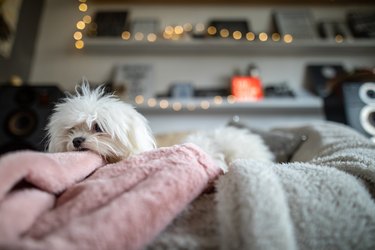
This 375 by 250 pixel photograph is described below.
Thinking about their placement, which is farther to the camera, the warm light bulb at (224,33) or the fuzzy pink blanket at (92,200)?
the warm light bulb at (224,33)

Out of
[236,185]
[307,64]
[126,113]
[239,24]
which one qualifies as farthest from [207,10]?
[236,185]

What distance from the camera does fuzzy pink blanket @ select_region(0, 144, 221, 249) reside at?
0.31 metres

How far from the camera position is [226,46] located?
2.06 meters

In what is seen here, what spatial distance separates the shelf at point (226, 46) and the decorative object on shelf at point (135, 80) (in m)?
0.15

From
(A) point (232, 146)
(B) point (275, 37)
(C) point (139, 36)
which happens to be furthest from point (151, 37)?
(A) point (232, 146)

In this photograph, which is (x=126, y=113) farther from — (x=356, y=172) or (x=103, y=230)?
(x=356, y=172)

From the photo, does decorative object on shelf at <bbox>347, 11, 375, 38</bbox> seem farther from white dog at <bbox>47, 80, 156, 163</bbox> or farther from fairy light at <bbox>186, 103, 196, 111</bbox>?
white dog at <bbox>47, 80, 156, 163</bbox>

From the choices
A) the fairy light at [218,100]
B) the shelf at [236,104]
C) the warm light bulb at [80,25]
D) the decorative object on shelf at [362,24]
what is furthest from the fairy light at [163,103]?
the decorative object on shelf at [362,24]

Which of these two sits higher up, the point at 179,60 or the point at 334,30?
the point at 334,30

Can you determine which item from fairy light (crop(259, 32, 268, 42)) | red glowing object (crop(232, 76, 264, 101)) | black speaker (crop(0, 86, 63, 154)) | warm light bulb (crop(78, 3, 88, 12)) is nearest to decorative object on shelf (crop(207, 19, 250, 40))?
fairy light (crop(259, 32, 268, 42))

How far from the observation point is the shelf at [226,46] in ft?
6.54

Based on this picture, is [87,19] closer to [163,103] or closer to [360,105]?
[163,103]

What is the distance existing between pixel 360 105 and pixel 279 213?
1.17 meters

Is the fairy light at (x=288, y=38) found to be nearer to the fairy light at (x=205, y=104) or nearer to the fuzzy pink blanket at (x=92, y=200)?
the fairy light at (x=205, y=104)
